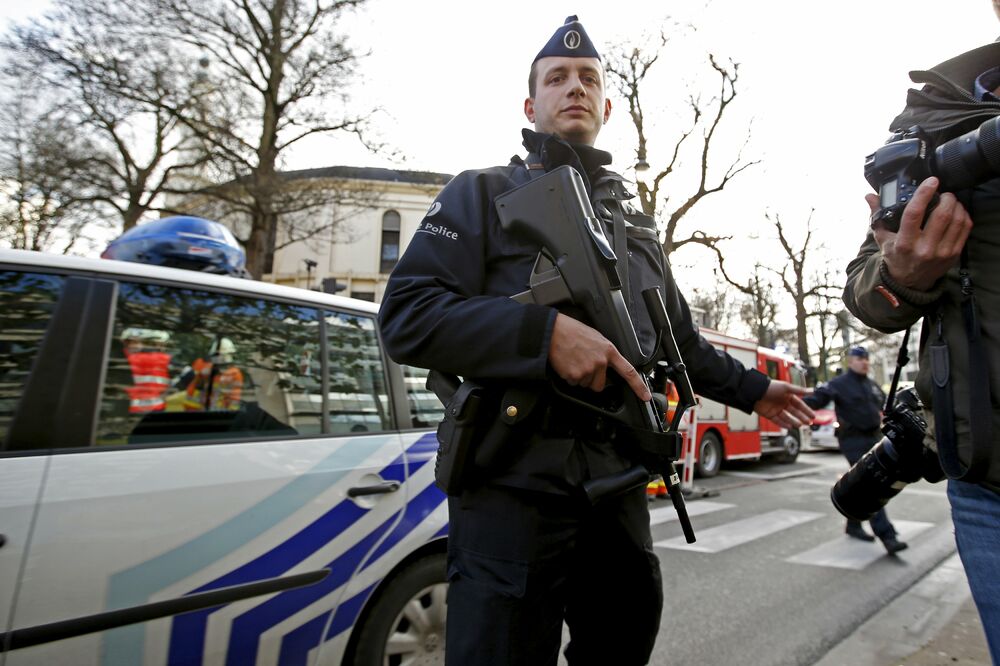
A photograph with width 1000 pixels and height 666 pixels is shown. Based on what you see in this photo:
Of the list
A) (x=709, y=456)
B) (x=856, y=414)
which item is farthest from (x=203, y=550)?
(x=709, y=456)

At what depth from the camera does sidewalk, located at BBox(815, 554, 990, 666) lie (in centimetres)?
276

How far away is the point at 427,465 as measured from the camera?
2.34 metres

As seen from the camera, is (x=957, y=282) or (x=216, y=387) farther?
(x=216, y=387)

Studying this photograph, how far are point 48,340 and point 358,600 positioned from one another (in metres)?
1.28

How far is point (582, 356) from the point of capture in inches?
46.6

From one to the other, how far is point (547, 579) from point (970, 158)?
46.5 inches

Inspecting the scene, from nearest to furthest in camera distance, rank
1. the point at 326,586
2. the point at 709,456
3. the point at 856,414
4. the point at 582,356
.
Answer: the point at 582,356 → the point at 326,586 → the point at 856,414 → the point at 709,456

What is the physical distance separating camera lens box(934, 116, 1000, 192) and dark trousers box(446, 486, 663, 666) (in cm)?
96

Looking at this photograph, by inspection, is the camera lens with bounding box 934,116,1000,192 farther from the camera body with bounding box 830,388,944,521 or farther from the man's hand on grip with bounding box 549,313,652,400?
the man's hand on grip with bounding box 549,313,652,400

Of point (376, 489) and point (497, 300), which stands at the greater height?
point (497, 300)

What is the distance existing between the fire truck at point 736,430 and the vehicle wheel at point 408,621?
7.35 meters

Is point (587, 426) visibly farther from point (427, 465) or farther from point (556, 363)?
point (427, 465)

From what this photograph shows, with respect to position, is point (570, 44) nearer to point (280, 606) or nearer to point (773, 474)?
point (280, 606)

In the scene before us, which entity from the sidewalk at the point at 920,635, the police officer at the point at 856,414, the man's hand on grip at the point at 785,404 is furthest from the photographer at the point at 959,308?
the police officer at the point at 856,414
